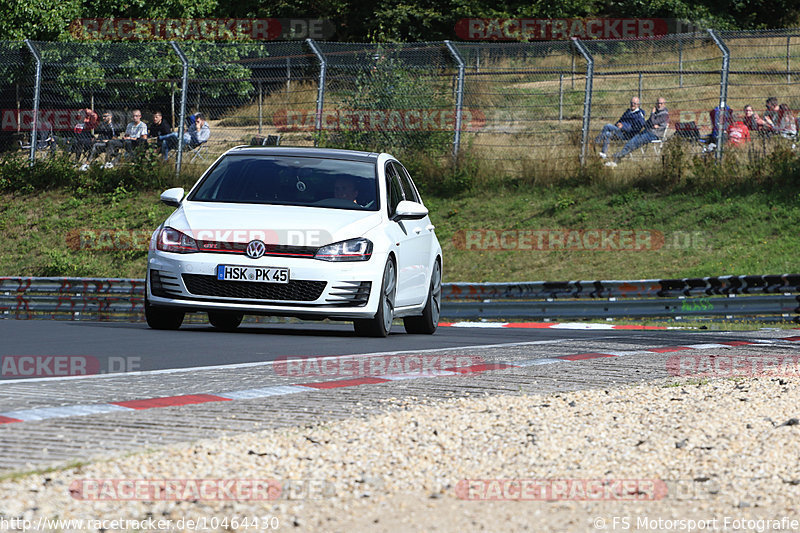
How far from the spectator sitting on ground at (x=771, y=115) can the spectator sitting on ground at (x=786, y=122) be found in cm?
8

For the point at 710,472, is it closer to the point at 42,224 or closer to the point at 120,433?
the point at 120,433

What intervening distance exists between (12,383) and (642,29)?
1596 inches

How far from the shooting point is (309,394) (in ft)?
22.4

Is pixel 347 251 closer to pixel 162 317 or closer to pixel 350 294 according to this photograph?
pixel 350 294

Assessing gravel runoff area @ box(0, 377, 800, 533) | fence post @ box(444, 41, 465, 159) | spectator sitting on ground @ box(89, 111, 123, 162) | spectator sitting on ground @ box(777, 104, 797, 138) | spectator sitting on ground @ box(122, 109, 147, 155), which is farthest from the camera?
spectator sitting on ground @ box(89, 111, 123, 162)

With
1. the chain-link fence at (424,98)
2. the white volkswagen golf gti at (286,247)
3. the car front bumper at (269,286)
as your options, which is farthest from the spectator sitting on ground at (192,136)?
the car front bumper at (269,286)

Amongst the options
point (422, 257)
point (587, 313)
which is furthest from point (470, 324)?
point (422, 257)

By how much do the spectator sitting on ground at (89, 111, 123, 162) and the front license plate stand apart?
1600 centimetres

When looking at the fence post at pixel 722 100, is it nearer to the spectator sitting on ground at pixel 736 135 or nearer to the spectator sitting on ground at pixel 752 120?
the spectator sitting on ground at pixel 736 135

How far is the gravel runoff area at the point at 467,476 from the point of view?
3896 mm

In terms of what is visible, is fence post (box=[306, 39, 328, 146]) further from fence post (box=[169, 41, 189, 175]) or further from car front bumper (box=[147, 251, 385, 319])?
car front bumper (box=[147, 251, 385, 319])

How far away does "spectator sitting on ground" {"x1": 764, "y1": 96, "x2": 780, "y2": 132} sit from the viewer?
2120 centimetres

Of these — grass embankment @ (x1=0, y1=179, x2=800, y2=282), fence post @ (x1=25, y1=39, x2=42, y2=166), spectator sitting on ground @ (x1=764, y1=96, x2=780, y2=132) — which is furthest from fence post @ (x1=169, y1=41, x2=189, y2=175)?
spectator sitting on ground @ (x1=764, y1=96, x2=780, y2=132)

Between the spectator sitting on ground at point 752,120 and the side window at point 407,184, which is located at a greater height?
the spectator sitting on ground at point 752,120
